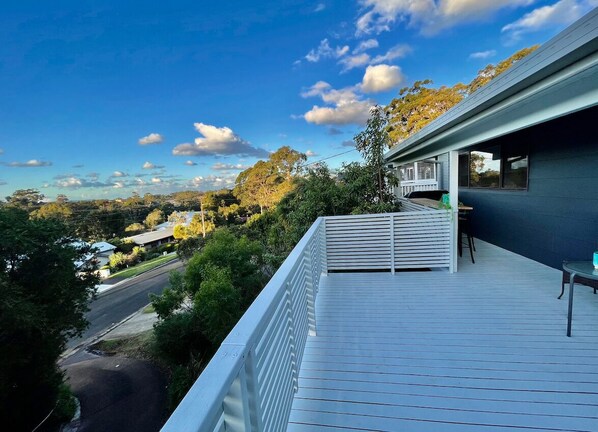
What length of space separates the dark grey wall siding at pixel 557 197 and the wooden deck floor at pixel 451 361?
2.85ft

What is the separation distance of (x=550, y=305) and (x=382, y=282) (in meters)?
1.85

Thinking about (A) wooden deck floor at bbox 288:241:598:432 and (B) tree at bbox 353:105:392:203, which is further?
(B) tree at bbox 353:105:392:203

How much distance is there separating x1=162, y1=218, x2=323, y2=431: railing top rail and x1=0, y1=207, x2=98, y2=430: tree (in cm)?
745

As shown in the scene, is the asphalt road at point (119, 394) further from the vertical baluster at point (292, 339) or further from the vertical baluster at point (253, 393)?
the vertical baluster at point (253, 393)

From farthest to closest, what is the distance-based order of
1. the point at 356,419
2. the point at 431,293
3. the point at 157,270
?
the point at 157,270 → the point at 431,293 → the point at 356,419

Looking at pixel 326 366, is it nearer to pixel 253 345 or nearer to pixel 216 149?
pixel 253 345

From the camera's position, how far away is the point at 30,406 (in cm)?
687

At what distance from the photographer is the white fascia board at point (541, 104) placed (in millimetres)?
2041

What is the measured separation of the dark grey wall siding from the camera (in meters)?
3.72

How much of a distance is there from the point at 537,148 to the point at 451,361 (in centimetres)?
438

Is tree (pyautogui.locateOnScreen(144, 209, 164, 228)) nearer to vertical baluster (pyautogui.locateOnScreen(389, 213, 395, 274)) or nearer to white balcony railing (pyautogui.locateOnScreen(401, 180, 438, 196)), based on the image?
white balcony railing (pyautogui.locateOnScreen(401, 180, 438, 196))

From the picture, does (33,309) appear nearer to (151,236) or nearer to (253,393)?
(253,393)

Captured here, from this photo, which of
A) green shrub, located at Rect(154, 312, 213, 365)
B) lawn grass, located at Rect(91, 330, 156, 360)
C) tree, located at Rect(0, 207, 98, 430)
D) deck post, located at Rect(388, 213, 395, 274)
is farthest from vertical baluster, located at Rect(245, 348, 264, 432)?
lawn grass, located at Rect(91, 330, 156, 360)

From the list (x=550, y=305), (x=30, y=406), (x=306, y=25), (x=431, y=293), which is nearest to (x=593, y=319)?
(x=550, y=305)
